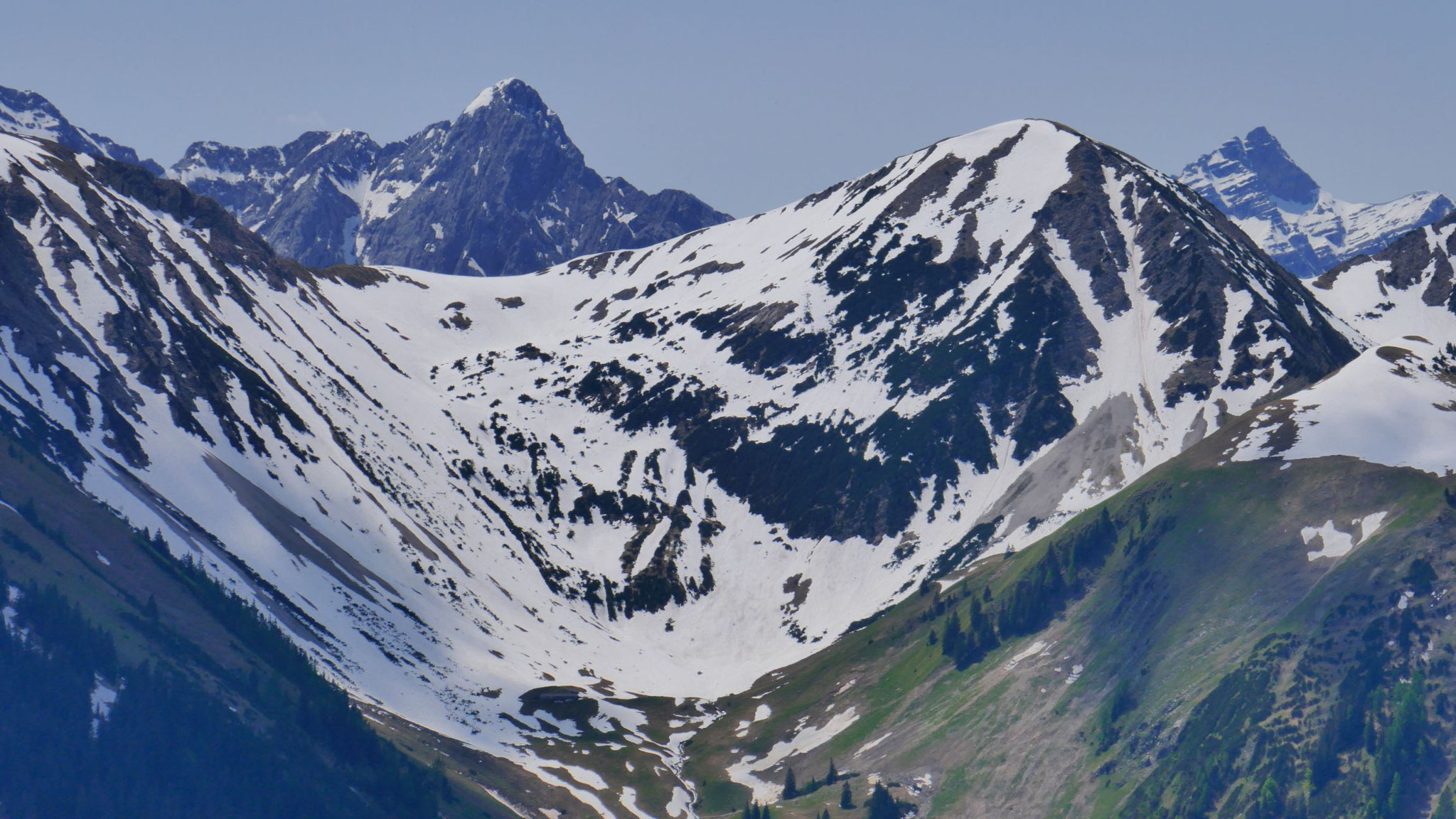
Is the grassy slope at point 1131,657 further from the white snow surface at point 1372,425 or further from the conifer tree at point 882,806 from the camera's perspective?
the white snow surface at point 1372,425

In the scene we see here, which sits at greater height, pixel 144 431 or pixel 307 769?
pixel 144 431

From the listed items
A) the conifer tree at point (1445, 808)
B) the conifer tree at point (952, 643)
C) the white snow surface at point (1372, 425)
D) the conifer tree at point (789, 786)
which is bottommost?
the conifer tree at point (789, 786)

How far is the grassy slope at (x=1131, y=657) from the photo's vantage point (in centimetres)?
Answer: 16788

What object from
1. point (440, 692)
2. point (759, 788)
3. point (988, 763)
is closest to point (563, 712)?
point (440, 692)

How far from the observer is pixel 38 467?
177m

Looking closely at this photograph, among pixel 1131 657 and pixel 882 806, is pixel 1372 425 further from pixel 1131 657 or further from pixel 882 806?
pixel 882 806

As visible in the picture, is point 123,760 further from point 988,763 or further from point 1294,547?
point 1294,547

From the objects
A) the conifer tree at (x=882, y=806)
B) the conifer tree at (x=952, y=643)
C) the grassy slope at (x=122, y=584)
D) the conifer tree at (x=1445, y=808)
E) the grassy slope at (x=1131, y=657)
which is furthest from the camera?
the conifer tree at (x=952, y=643)

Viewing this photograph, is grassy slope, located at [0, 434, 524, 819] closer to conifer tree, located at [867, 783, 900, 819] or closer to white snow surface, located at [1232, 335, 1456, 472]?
conifer tree, located at [867, 783, 900, 819]

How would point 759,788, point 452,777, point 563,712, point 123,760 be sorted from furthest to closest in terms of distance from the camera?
point 563,712 → point 759,788 → point 452,777 → point 123,760

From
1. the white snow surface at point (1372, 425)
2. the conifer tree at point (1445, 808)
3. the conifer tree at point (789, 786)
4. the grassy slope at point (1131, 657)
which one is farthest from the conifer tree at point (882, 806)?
the white snow surface at point (1372, 425)

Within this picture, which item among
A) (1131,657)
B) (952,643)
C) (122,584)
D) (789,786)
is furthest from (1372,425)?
(122,584)

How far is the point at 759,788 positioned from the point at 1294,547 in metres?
70.1

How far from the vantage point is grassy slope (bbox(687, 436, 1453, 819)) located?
167875mm
